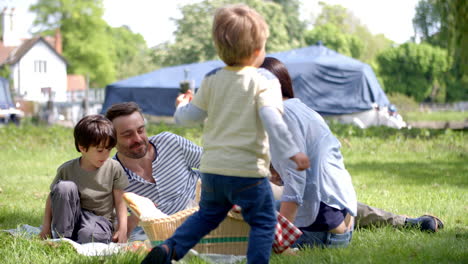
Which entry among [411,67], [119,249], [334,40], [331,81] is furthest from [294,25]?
[119,249]

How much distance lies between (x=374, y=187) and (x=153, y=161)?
12.7ft

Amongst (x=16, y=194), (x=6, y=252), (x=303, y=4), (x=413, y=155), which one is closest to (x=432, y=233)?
(x=6, y=252)

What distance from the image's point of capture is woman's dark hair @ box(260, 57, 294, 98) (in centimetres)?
371

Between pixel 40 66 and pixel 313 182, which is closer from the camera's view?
pixel 313 182

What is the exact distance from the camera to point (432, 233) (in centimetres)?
451

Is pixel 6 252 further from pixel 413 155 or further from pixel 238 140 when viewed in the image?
pixel 413 155

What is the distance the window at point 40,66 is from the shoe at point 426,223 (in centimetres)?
6194

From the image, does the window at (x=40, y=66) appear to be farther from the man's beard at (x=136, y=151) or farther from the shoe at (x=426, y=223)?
the shoe at (x=426, y=223)

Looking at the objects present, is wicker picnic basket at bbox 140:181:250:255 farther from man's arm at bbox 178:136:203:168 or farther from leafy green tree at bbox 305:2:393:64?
leafy green tree at bbox 305:2:393:64

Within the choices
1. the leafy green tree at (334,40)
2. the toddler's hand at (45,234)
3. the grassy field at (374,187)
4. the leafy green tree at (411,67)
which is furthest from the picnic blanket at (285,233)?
the leafy green tree at (411,67)

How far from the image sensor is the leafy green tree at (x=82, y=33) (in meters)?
62.0

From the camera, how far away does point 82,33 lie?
63.6 metres

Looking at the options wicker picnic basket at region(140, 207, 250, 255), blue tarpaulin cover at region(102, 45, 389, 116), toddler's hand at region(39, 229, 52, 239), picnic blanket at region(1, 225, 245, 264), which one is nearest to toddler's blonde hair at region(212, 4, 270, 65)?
wicker picnic basket at region(140, 207, 250, 255)

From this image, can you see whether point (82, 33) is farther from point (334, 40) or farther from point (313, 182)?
point (313, 182)
